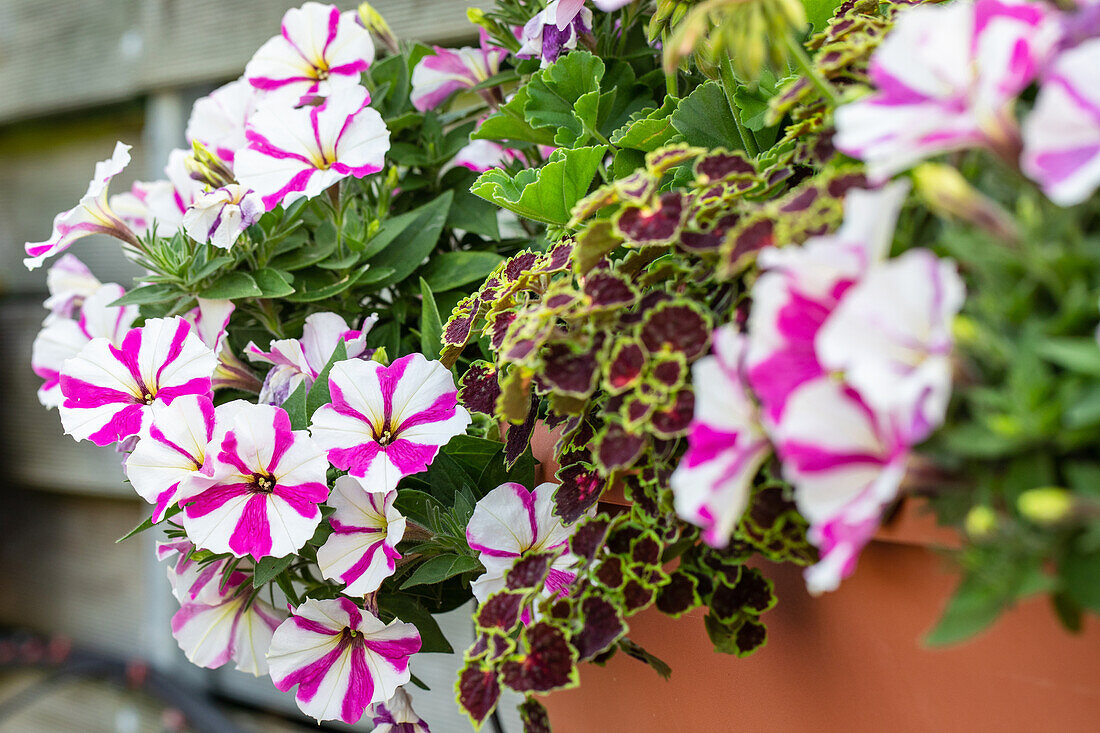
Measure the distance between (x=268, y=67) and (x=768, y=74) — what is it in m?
0.34

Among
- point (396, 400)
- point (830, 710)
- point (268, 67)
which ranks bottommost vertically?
point (830, 710)

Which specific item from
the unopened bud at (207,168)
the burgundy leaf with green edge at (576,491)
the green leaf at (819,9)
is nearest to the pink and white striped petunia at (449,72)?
the unopened bud at (207,168)

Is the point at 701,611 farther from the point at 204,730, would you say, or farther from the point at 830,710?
the point at 204,730

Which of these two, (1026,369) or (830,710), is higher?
(1026,369)

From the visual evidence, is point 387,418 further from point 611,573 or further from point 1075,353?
point 1075,353

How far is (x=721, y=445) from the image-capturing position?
0.92 ft

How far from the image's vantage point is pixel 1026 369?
0.79 feet

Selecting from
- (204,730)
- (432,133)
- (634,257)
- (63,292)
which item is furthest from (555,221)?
(204,730)

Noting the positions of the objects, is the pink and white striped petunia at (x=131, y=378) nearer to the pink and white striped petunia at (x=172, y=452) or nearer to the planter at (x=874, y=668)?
the pink and white striped petunia at (x=172, y=452)

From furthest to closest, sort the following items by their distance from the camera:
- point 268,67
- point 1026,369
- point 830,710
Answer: point 268,67, point 830,710, point 1026,369

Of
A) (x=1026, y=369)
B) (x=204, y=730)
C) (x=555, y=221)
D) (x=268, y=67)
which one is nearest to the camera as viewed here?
(x=1026, y=369)

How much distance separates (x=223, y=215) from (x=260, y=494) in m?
0.17

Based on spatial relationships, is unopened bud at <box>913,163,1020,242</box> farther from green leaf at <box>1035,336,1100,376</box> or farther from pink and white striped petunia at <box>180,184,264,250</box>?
pink and white striped petunia at <box>180,184,264,250</box>

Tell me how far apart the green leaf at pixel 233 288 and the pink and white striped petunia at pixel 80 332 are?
0.09 meters
